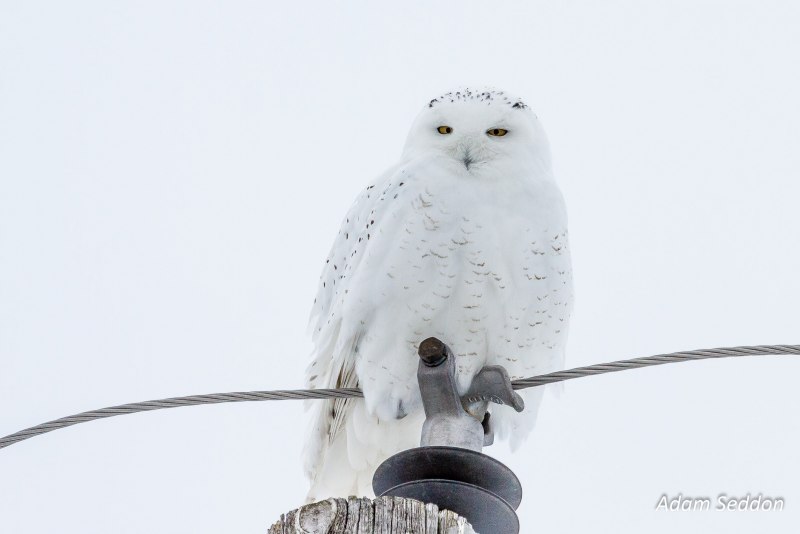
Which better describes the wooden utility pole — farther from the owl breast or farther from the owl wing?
the owl wing

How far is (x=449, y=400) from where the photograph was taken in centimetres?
327

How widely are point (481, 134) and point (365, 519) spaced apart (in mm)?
2399

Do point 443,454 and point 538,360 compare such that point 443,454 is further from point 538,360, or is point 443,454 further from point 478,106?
point 478,106

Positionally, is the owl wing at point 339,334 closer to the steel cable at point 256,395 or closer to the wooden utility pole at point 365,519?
the steel cable at point 256,395

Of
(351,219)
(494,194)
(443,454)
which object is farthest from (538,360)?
(443,454)

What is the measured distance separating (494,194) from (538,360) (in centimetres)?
66

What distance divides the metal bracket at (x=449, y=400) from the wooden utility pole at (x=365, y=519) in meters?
0.86

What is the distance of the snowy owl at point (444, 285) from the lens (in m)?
4.01

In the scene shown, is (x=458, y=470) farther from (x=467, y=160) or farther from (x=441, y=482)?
(x=467, y=160)

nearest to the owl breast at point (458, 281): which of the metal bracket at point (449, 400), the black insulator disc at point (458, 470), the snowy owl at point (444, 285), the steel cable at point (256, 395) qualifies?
the snowy owl at point (444, 285)

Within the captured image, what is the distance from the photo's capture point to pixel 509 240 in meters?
4.02

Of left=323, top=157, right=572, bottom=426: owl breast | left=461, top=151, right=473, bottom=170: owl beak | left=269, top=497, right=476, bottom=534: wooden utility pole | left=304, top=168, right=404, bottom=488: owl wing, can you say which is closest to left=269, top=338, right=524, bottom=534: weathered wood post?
left=269, top=497, right=476, bottom=534: wooden utility pole

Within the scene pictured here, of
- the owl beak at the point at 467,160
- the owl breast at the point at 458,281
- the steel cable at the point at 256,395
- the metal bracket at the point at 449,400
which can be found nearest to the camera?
the steel cable at the point at 256,395

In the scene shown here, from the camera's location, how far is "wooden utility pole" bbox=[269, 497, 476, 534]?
7.04ft
